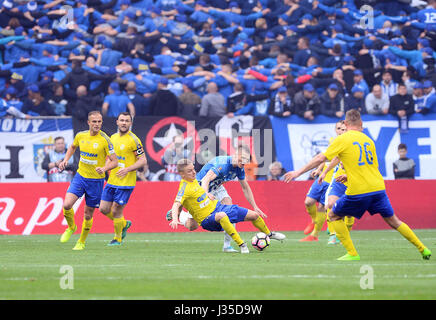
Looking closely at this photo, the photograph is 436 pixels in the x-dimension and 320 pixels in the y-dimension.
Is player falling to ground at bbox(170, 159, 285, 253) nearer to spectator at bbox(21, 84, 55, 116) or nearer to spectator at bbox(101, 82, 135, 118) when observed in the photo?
spectator at bbox(101, 82, 135, 118)

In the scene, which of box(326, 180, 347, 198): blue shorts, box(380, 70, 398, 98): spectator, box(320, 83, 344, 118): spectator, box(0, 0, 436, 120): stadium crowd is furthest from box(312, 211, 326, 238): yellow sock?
box(380, 70, 398, 98): spectator

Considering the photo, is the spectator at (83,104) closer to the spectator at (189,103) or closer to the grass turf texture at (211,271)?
the spectator at (189,103)

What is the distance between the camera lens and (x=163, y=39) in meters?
26.5

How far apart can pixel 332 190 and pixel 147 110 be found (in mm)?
9270

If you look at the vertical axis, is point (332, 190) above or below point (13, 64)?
below

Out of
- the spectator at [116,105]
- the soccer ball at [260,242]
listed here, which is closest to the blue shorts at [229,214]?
the soccer ball at [260,242]

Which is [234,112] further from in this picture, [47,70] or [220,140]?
[47,70]

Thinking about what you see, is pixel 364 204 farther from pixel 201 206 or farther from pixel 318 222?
pixel 318 222

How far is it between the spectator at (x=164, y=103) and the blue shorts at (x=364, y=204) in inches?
460

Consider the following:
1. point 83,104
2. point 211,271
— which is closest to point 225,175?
point 211,271

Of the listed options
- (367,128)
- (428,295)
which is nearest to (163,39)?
→ (367,128)

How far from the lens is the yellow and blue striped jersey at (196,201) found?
13.0m
